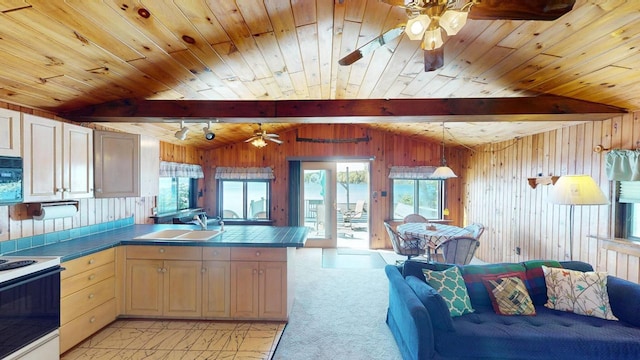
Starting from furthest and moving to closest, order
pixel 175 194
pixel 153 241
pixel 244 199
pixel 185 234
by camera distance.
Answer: pixel 244 199
pixel 175 194
pixel 185 234
pixel 153 241

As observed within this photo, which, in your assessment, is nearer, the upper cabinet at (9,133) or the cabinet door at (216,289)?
the upper cabinet at (9,133)

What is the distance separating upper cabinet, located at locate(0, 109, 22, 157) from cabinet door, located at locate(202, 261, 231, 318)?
5.90ft

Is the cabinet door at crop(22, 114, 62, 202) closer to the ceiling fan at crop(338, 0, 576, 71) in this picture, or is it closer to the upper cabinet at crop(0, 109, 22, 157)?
the upper cabinet at crop(0, 109, 22, 157)

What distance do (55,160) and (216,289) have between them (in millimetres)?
1931

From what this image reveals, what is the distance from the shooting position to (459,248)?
141 inches

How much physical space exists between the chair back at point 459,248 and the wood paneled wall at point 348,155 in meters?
2.54

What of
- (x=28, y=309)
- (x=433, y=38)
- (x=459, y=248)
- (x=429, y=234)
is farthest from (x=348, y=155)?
(x=28, y=309)

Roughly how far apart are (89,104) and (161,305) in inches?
88.9

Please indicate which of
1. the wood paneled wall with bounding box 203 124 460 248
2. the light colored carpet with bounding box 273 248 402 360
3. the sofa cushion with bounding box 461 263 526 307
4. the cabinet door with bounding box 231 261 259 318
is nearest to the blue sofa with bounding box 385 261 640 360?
the sofa cushion with bounding box 461 263 526 307

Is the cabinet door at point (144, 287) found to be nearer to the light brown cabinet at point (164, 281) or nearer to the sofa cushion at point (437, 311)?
the light brown cabinet at point (164, 281)

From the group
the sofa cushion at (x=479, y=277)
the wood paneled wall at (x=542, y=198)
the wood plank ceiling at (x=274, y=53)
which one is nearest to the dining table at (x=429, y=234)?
the wood paneled wall at (x=542, y=198)

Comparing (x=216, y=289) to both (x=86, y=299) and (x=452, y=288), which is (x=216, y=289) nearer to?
(x=86, y=299)

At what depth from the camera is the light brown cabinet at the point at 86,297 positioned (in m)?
2.31

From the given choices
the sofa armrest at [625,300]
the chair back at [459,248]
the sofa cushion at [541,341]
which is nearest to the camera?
the sofa cushion at [541,341]
